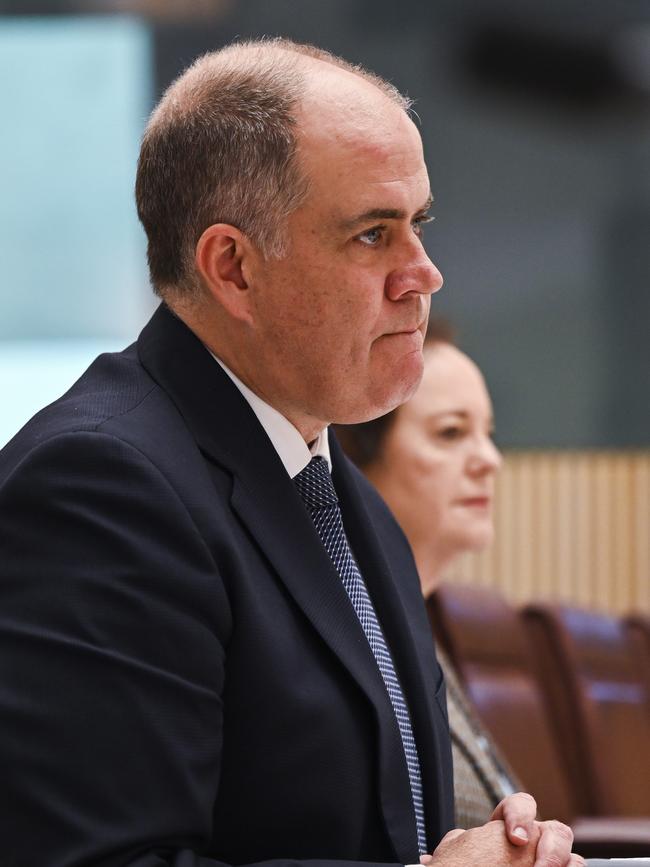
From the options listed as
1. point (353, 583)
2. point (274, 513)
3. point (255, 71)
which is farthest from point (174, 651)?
point (255, 71)

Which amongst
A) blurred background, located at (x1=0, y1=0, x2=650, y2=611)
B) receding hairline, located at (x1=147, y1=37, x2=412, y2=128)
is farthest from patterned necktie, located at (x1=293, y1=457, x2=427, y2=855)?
blurred background, located at (x1=0, y1=0, x2=650, y2=611)

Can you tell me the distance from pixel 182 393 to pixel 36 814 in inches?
17.1

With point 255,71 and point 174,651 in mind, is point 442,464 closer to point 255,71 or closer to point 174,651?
point 255,71

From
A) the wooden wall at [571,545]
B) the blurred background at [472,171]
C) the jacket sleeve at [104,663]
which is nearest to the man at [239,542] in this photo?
the jacket sleeve at [104,663]

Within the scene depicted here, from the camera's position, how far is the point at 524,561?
18.0 ft

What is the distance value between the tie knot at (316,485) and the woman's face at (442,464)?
3.45ft

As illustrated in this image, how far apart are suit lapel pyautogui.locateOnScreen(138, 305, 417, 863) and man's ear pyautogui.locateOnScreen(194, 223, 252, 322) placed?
5cm

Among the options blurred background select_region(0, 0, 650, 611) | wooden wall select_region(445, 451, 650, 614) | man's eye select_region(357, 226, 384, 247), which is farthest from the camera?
wooden wall select_region(445, 451, 650, 614)

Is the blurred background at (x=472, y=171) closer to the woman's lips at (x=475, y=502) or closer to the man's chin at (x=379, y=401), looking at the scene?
the woman's lips at (x=475, y=502)

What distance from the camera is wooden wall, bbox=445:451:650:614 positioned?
5.39m

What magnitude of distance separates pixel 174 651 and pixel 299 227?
0.44 metres

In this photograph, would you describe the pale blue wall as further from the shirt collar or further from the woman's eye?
the shirt collar

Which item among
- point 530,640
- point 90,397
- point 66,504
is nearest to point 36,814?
point 66,504

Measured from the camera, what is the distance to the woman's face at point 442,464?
244cm
